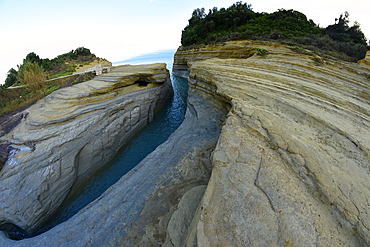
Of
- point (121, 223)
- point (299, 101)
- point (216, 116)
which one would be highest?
point (299, 101)

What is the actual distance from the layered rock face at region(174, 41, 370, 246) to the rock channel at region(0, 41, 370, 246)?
0.06ft

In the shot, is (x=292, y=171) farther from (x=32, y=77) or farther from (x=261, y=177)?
(x=32, y=77)

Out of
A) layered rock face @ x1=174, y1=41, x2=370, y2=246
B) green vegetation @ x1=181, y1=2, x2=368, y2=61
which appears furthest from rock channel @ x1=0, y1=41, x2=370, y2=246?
green vegetation @ x1=181, y1=2, x2=368, y2=61

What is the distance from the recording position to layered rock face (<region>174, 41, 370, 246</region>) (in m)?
2.67

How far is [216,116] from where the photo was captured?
1034cm

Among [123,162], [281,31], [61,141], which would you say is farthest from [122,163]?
[281,31]

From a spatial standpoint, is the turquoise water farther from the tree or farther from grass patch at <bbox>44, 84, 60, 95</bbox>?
the tree

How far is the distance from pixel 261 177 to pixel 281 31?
26.4 meters

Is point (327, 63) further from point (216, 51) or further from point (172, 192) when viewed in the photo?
point (216, 51)

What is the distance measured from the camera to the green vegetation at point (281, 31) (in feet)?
51.5

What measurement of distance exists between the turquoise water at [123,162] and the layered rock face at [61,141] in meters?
0.43

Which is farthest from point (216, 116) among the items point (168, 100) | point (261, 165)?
point (168, 100)

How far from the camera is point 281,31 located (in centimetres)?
2247

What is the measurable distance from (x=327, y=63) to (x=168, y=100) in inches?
587
